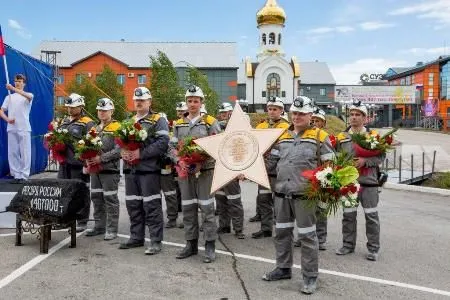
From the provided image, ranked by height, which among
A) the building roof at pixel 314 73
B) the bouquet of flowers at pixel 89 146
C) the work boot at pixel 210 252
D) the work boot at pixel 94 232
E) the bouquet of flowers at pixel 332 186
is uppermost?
the building roof at pixel 314 73

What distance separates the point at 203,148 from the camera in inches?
247

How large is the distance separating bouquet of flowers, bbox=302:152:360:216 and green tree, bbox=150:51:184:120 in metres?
29.5

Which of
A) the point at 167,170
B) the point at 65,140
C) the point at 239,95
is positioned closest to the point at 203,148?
the point at 167,170

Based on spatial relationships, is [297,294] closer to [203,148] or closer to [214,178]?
[214,178]

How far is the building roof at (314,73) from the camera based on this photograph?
70581 millimetres

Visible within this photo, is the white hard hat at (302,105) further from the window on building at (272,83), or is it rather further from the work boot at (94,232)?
the window on building at (272,83)

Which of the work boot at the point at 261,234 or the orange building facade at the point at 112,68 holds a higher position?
the orange building facade at the point at 112,68

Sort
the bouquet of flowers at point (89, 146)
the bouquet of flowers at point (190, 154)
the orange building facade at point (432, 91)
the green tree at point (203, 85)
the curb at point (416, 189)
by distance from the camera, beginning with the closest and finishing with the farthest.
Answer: the bouquet of flowers at point (190, 154) → the bouquet of flowers at point (89, 146) → the curb at point (416, 189) → the green tree at point (203, 85) → the orange building facade at point (432, 91)

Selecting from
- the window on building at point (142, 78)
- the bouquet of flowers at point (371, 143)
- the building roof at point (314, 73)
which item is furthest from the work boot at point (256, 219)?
the building roof at point (314, 73)

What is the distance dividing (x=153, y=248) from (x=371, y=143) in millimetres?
3325

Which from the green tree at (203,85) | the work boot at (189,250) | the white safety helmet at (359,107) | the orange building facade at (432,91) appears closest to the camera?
the work boot at (189,250)

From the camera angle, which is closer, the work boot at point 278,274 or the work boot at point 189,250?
the work boot at point 278,274

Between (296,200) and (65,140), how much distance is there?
4385 millimetres

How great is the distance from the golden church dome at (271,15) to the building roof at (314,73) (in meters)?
11.3
